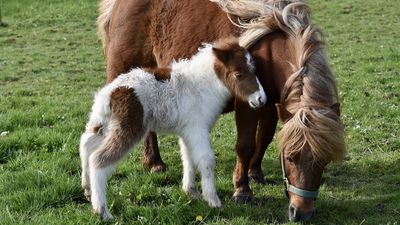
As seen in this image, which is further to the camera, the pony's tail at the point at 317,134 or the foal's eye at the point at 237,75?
the foal's eye at the point at 237,75

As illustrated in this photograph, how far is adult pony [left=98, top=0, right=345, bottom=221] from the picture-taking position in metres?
4.93

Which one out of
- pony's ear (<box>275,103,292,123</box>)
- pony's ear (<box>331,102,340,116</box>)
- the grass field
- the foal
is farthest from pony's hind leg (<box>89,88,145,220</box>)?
pony's ear (<box>331,102,340,116</box>)

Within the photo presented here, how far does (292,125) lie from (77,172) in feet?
9.35

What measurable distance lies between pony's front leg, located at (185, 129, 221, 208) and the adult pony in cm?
53

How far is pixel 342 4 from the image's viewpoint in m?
23.3

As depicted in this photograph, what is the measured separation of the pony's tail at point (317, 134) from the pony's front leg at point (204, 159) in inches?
30.0

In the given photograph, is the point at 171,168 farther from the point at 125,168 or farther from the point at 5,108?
the point at 5,108

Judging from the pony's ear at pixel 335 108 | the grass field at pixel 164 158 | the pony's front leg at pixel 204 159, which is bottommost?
the grass field at pixel 164 158

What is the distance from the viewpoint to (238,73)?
5445mm

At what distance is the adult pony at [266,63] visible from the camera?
16.2ft

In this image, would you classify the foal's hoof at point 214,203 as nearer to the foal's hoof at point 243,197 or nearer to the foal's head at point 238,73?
the foal's hoof at point 243,197

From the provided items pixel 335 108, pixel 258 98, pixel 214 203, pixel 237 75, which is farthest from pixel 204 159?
pixel 335 108

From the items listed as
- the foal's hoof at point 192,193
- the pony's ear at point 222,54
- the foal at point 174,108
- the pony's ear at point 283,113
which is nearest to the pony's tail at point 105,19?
the foal at point 174,108

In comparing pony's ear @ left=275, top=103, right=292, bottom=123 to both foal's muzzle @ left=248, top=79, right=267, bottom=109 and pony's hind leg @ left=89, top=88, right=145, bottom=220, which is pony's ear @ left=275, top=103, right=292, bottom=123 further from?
pony's hind leg @ left=89, top=88, right=145, bottom=220
